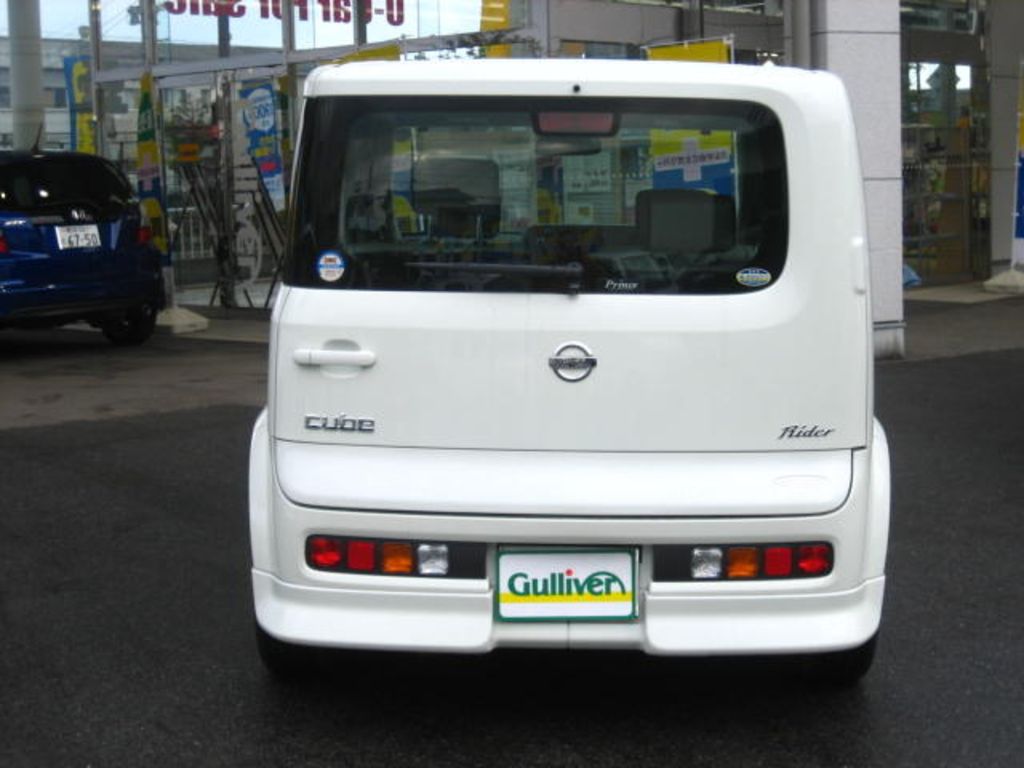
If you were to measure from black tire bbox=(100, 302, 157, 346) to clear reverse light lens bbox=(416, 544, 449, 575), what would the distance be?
965cm

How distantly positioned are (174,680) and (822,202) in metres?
2.46

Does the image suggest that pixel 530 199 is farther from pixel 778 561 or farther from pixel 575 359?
pixel 778 561

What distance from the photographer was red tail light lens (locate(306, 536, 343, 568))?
364cm

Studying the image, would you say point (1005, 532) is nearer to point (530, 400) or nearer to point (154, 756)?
point (530, 400)

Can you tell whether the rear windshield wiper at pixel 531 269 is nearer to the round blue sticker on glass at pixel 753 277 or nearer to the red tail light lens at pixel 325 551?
the round blue sticker on glass at pixel 753 277

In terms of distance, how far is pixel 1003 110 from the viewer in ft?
57.5

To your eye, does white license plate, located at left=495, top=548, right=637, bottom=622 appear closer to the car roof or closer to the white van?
the white van

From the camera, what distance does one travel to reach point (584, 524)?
355 centimetres

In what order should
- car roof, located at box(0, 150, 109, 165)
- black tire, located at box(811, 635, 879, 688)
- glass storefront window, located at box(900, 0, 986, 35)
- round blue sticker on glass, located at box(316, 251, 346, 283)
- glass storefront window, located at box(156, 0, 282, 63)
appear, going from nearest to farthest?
round blue sticker on glass, located at box(316, 251, 346, 283)
black tire, located at box(811, 635, 879, 688)
car roof, located at box(0, 150, 109, 165)
glass storefront window, located at box(156, 0, 282, 63)
glass storefront window, located at box(900, 0, 986, 35)

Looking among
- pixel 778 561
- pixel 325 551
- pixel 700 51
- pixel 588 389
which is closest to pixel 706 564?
pixel 778 561

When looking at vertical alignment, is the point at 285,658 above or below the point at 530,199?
below

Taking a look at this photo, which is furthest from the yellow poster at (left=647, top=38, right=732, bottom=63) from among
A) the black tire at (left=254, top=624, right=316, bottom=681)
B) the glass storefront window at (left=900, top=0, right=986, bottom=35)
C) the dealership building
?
the black tire at (left=254, top=624, right=316, bottom=681)

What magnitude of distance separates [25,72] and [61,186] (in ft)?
27.0

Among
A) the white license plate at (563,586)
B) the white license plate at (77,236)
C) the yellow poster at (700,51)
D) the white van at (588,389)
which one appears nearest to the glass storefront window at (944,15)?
the yellow poster at (700,51)
